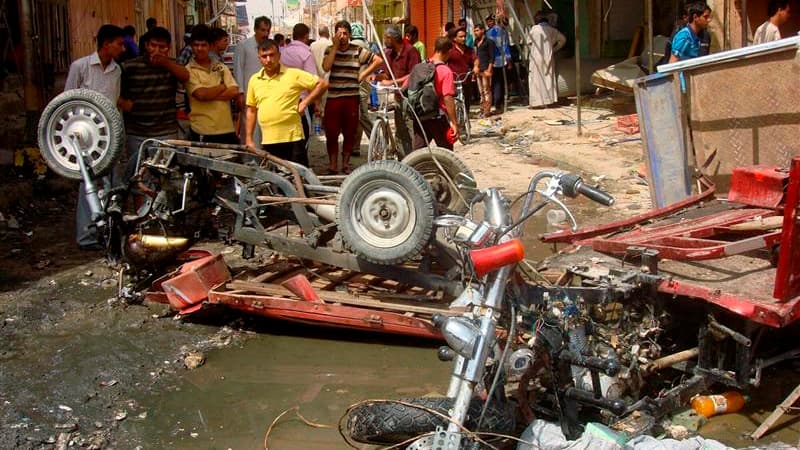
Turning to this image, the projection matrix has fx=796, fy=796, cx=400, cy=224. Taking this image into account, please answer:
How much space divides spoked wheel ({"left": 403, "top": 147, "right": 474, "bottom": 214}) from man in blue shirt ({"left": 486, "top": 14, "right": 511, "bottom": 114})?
9.79 metres

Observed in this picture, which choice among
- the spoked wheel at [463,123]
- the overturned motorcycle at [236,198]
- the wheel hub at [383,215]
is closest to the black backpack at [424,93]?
the overturned motorcycle at [236,198]

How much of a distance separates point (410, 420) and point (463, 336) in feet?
2.01

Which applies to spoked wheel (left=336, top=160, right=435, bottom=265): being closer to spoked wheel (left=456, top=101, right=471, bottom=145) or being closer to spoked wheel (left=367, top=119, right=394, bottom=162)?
spoked wheel (left=367, top=119, right=394, bottom=162)

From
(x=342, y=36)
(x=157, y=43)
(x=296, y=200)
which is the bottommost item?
(x=296, y=200)

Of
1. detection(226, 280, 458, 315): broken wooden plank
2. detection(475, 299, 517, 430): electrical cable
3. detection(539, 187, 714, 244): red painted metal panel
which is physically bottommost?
detection(226, 280, 458, 315): broken wooden plank

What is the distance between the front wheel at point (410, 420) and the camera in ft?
11.1

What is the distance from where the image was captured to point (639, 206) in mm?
8648

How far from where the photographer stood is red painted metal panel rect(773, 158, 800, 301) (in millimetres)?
3627

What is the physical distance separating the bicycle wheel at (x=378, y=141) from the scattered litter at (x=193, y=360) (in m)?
3.69

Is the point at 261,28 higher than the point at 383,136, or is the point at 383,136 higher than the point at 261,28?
the point at 261,28

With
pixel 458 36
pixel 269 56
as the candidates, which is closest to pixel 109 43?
pixel 269 56

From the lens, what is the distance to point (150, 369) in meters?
Result: 5.06

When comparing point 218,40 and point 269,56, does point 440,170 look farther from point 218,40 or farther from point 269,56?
point 218,40

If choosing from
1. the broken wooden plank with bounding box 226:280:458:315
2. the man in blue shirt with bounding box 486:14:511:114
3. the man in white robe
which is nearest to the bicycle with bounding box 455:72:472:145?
the man in white robe
